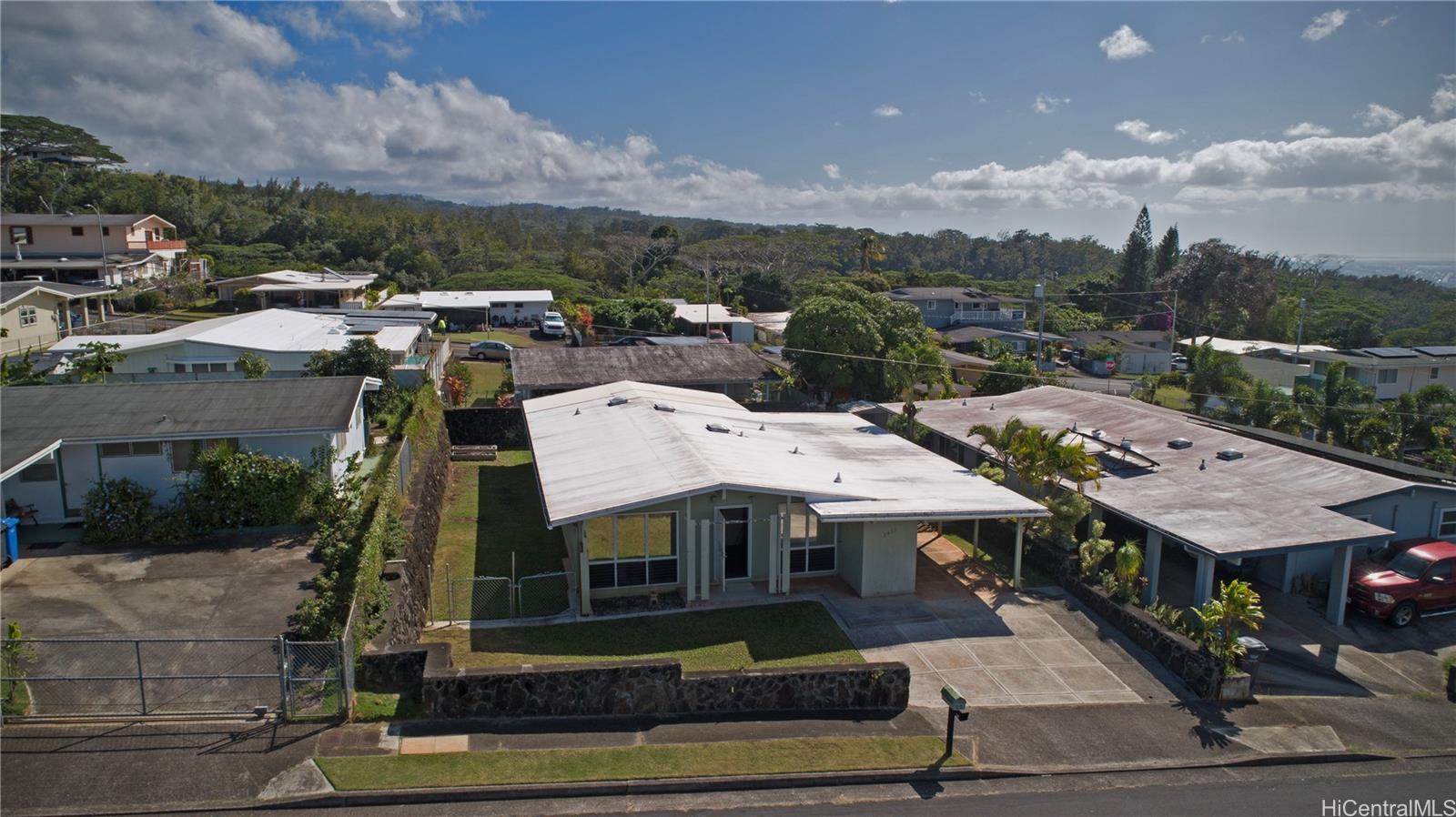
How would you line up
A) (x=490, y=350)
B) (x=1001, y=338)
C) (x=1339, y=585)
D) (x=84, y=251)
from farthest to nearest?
(x=1001, y=338) → (x=84, y=251) → (x=490, y=350) → (x=1339, y=585)

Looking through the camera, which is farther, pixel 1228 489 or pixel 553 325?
pixel 553 325

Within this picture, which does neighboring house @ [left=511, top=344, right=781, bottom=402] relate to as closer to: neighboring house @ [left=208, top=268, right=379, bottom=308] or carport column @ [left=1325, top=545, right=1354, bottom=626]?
carport column @ [left=1325, top=545, right=1354, bottom=626]

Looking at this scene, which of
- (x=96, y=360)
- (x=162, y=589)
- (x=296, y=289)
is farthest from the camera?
(x=296, y=289)

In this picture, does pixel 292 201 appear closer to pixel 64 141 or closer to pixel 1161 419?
pixel 64 141

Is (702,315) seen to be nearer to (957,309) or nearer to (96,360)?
(957,309)

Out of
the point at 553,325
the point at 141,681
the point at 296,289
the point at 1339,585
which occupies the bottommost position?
the point at 1339,585

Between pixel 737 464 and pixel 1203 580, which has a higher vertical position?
pixel 737 464

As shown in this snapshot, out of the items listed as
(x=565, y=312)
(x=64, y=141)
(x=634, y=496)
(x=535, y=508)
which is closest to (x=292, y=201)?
(x=64, y=141)

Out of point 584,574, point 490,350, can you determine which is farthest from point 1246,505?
point 490,350
